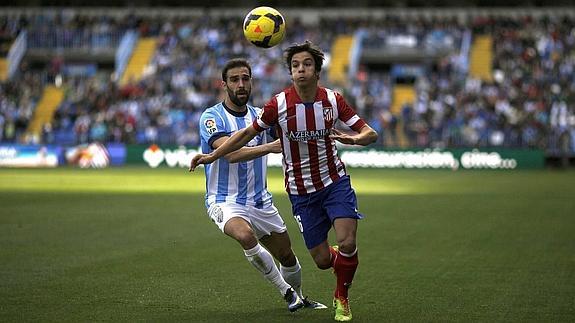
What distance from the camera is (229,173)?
876cm

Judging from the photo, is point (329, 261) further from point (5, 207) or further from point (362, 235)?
point (5, 207)

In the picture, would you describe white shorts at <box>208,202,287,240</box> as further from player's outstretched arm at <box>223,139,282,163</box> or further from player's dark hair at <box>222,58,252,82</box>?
player's dark hair at <box>222,58,252,82</box>

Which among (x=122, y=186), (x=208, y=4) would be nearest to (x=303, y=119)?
(x=122, y=186)

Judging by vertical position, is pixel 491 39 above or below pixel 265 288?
above

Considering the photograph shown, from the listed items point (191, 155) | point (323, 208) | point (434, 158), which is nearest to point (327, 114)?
point (323, 208)

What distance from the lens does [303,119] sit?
8.20 meters

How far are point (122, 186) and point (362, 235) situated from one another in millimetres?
12327

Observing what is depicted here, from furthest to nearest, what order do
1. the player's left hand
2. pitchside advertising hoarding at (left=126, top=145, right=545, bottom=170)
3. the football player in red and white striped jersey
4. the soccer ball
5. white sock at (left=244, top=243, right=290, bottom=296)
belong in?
pitchside advertising hoarding at (left=126, top=145, right=545, bottom=170), the soccer ball, white sock at (left=244, top=243, right=290, bottom=296), the football player in red and white striped jersey, the player's left hand

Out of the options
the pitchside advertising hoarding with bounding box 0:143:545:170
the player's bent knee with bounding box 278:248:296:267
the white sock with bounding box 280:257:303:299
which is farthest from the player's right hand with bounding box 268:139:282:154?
the pitchside advertising hoarding with bounding box 0:143:545:170

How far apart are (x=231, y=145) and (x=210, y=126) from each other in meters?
0.59

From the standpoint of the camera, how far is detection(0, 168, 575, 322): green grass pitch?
8602 mm

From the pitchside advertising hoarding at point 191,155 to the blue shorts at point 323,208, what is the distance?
2626 centimetres

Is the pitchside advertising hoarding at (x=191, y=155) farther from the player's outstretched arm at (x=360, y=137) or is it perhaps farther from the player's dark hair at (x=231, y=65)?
the player's outstretched arm at (x=360, y=137)

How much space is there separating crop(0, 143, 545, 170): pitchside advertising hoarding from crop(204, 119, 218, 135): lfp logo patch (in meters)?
26.0
